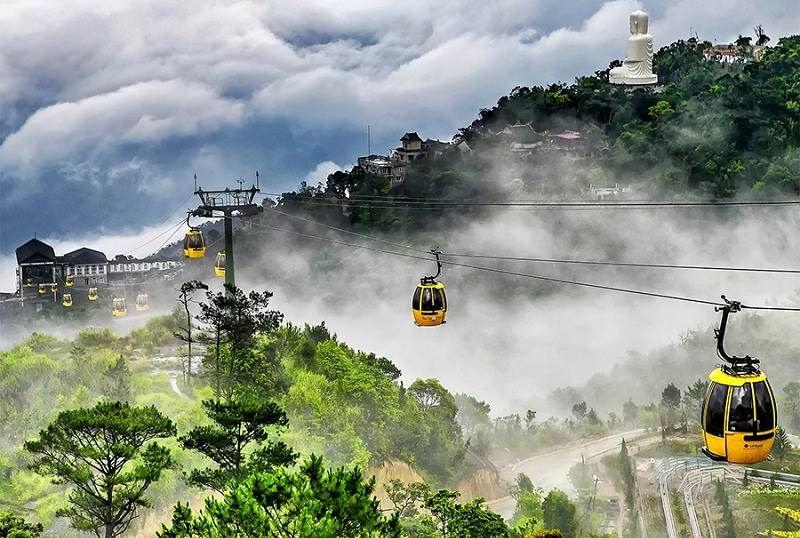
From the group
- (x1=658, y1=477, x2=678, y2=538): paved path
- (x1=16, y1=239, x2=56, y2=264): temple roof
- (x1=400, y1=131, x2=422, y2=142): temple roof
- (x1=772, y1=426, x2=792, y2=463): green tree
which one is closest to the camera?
(x1=658, y1=477, x2=678, y2=538): paved path

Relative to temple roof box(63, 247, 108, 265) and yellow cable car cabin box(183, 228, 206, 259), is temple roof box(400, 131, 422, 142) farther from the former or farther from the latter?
yellow cable car cabin box(183, 228, 206, 259)

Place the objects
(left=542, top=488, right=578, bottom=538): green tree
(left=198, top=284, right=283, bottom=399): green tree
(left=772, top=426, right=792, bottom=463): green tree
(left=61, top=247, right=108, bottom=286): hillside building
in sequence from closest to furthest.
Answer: (left=198, top=284, right=283, bottom=399): green tree, (left=542, top=488, right=578, bottom=538): green tree, (left=772, top=426, right=792, bottom=463): green tree, (left=61, top=247, right=108, bottom=286): hillside building

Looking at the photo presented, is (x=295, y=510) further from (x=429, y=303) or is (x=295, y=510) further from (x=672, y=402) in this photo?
(x=672, y=402)

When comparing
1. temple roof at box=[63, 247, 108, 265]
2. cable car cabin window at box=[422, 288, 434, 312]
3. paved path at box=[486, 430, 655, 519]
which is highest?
temple roof at box=[63, 247, 108, 265]

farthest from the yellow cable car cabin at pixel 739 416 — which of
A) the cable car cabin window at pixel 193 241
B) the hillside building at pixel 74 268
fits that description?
the hillside building at pixel 74 268

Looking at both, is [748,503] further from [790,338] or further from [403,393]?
[790,338]

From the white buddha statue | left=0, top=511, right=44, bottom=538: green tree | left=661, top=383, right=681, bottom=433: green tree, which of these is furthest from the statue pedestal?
left=661, top=383, right=681, bottom=433: green tree

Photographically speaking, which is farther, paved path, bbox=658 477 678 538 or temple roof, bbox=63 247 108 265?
temple roof, bbox=63 247 108 265

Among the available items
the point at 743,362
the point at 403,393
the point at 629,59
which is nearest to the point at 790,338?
the point at 403,393
